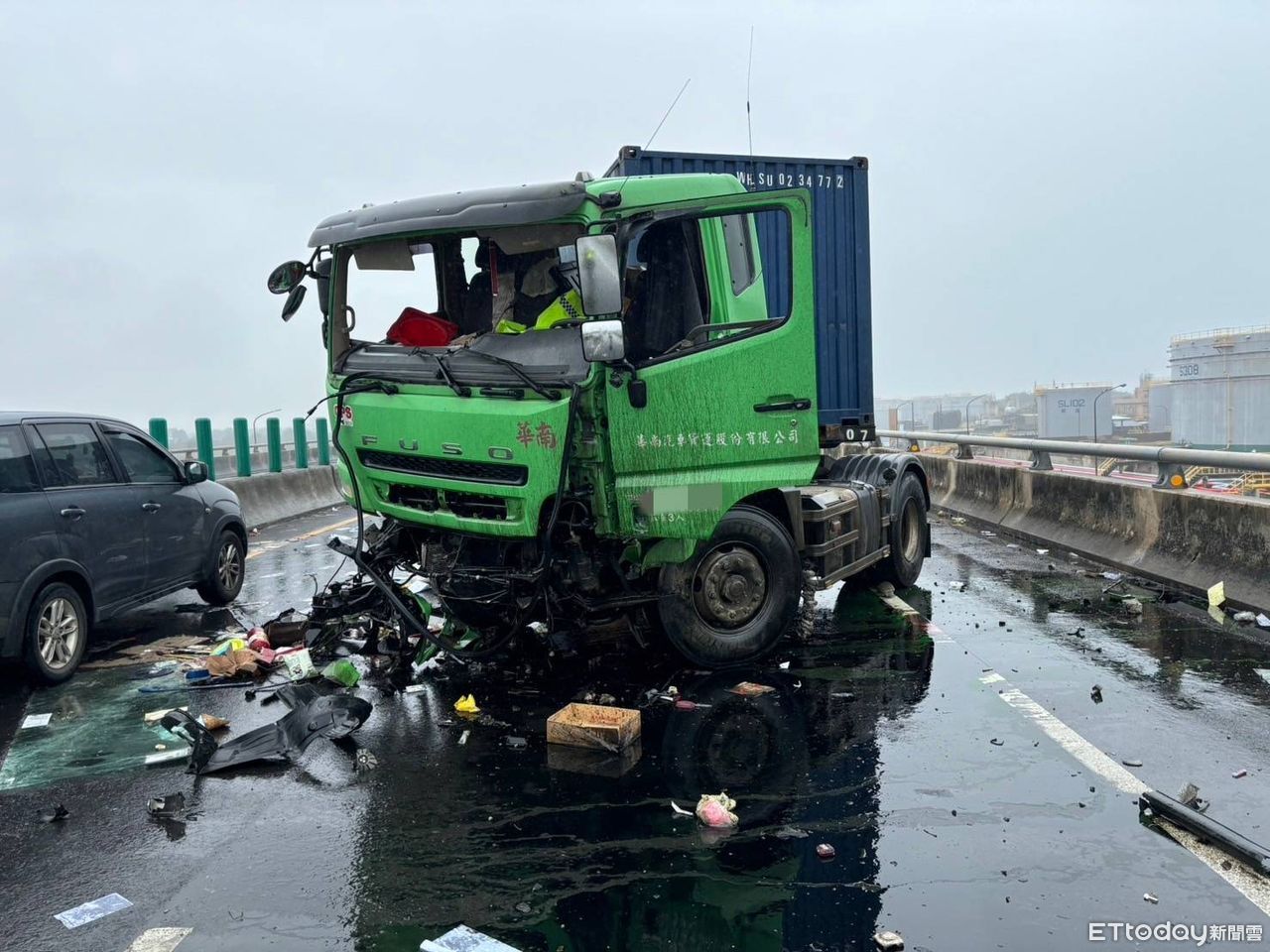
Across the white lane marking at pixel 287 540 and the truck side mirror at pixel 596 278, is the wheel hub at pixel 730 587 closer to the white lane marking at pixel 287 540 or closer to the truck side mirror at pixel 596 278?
the truck side mirror at pixel 596 278

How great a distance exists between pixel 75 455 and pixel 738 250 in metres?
5.01

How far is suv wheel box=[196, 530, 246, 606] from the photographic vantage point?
9261 mm

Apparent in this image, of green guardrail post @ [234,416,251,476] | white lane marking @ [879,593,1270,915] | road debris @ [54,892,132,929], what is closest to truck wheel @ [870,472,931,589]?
white lane marking @ [879,593,1270,915]

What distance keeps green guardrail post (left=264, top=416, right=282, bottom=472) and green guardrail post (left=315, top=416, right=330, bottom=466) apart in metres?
2.98

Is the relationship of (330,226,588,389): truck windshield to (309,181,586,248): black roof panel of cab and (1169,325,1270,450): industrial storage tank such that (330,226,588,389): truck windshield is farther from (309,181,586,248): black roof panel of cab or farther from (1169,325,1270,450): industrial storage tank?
(1169,325,1270,450): industrial storage tank

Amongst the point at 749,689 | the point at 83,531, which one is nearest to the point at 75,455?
the point at 83,531

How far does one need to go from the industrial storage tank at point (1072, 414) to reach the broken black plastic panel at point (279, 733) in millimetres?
8522

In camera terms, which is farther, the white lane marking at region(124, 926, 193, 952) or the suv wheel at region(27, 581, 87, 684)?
the suv wheel at region(27, 581, 87, 684)

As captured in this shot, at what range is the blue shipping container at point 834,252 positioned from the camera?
9055 mm

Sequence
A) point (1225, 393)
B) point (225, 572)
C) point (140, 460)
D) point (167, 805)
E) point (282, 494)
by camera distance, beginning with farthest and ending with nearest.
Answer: point (1225, 393)
point (282, 494)
point (225, 572)
point (140, 460)
point (167, 805)

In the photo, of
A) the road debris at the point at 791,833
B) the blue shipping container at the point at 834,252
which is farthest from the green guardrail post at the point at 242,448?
the road debris at the point at 791,833

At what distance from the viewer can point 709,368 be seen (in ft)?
20.6

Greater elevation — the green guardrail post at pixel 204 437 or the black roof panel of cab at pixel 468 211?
the black roof panel of cab at pixel 468 211

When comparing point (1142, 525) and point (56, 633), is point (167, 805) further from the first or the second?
point (1142, 525)
